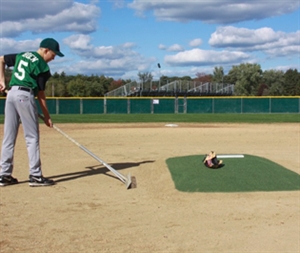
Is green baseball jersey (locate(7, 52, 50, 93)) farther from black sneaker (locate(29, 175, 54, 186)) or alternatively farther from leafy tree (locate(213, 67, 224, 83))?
leafy tree (locate(213, 67, 224, 83))

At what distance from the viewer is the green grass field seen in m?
5.96

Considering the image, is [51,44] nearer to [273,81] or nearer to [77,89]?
[77,89]

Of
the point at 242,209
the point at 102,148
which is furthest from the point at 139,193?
the point at 102,148

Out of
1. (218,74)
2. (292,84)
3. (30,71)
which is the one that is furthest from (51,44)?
(218,74)

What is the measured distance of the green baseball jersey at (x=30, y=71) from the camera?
6.26m

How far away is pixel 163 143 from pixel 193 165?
5286 mm

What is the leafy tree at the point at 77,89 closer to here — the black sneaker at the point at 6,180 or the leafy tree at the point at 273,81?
the leafy tree at the point at 273,81

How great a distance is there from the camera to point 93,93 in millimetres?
79375

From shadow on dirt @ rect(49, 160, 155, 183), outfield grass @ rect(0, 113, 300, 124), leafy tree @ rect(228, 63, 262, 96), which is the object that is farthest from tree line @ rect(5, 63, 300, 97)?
shadow on dirt @ rect(49, 160, 155, 183)

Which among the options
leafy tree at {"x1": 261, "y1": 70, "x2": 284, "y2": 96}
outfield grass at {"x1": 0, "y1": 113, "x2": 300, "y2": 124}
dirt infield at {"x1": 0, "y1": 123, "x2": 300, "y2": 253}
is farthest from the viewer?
leafy tree at {"x1": 261, "y1": 70, "x2": 284, "y2": 96}

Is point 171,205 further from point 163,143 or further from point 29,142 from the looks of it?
point 163,143

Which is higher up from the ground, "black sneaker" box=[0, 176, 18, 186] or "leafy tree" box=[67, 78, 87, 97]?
"leafy tree" box=[67, 78, 87, 97]

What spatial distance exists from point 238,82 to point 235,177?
83566mm

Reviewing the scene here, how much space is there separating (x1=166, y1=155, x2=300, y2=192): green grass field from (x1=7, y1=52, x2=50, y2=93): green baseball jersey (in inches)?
87.5
